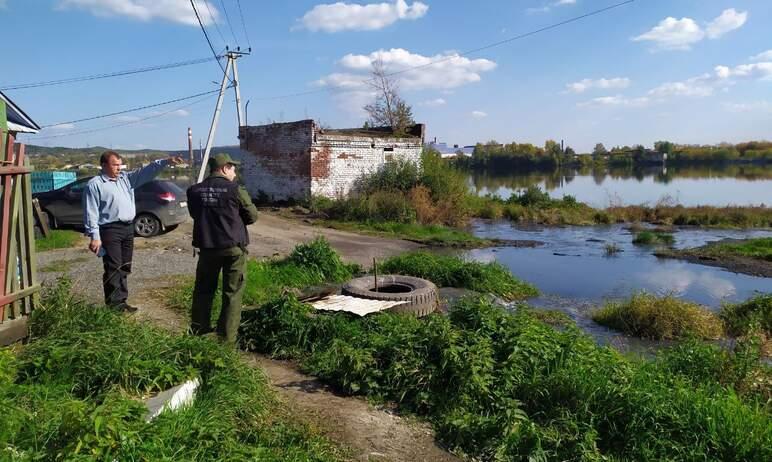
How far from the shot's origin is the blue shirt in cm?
583

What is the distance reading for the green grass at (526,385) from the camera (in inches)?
156

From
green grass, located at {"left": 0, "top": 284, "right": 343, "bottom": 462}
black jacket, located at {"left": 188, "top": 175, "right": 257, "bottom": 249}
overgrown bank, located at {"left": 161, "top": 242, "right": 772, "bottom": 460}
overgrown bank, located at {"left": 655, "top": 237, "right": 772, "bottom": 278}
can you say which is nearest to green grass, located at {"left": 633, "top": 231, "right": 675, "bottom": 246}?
overgrown bank, located at {"left": 655, "top": 237, "right": 772, "bottom": 278}

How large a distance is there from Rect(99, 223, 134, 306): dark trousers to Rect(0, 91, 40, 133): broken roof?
4723mm

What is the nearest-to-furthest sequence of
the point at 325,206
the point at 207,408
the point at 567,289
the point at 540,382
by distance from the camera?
the point at 207,408
the point at 540,382
the point at 567,289
the point at 325,206

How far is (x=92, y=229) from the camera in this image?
5801 mm

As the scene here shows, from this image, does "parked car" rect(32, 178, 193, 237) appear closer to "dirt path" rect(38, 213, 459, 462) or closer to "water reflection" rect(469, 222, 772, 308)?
"dirt path" rect(38, 213, 459, 462)

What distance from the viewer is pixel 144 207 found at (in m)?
13.5

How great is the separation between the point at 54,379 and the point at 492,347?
11.4 ft

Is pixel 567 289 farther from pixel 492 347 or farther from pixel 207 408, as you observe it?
pixel 207 408

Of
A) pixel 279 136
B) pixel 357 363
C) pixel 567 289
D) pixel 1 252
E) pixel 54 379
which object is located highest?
pixel 279 136

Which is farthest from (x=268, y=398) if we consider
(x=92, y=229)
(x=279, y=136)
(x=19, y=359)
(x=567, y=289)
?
(x=279, y=136)

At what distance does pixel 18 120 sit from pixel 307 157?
11508 mm

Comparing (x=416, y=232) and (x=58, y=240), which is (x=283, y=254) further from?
(x=416, y=232)

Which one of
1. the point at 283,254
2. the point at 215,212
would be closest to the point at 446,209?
the point at 283,254
